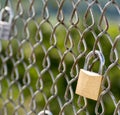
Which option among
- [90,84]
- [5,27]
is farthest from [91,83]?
[5,27]

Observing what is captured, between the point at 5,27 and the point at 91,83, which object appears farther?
the point at 5,27

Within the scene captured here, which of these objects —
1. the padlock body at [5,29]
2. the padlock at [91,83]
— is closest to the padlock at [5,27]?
the padlock body at [5,29]

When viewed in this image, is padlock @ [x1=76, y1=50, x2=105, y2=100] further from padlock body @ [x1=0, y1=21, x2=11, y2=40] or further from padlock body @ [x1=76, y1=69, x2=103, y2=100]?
padlock body @ [x1=0, y1=21, x2=11, y2=40]

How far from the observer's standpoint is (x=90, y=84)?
144 centimetres

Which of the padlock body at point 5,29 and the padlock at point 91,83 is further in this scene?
the padlock body at point 5,29

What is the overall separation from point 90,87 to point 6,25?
0.71m

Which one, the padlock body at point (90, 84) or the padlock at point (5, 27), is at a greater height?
the padlock at point (5, 27)

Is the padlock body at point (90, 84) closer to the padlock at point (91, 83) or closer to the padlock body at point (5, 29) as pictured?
the padlock at point (91, 83)

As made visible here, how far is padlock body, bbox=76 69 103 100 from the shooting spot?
143 cm

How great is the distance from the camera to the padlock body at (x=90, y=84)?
4.68 feet

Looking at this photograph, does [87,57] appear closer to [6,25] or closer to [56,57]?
[6,25]

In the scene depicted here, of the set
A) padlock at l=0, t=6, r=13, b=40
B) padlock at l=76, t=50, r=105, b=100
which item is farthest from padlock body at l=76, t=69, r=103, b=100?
padlock at l=0, t=6, r=13, b=40

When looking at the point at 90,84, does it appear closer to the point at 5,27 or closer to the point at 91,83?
the point at 91,83

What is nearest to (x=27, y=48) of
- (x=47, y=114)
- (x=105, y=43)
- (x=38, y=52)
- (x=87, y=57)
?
(x=38, y=52)
